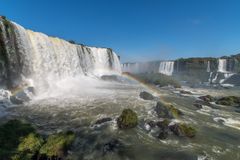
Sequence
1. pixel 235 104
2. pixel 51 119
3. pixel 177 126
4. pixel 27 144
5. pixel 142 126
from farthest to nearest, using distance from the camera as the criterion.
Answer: pixel 235 104 < pixel 51 119 < pixel 142 126 < pixel 177 126 < pixel 27 144

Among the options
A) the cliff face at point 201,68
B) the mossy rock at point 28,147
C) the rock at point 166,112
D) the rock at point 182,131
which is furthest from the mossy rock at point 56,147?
the cliff face at point 201,68

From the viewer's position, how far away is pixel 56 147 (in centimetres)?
984

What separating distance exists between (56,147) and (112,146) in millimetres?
2630

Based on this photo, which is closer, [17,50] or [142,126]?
[142,126]

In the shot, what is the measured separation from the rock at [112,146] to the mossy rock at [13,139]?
317cm

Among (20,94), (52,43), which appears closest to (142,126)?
(20,94)

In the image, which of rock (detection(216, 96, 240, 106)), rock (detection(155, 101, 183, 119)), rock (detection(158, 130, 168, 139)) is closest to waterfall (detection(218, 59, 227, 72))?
rock (detection(216, 96, 240, 106))

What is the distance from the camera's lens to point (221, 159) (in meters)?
10.1

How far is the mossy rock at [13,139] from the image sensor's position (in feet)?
29.9

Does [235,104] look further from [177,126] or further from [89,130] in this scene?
[89,130]

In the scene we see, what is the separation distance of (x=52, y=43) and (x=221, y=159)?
82.4 feet

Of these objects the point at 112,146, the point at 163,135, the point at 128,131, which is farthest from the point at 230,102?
the point at 112,146

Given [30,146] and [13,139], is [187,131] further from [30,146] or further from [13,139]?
[13,139]

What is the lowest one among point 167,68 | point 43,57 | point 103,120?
point 103,120
